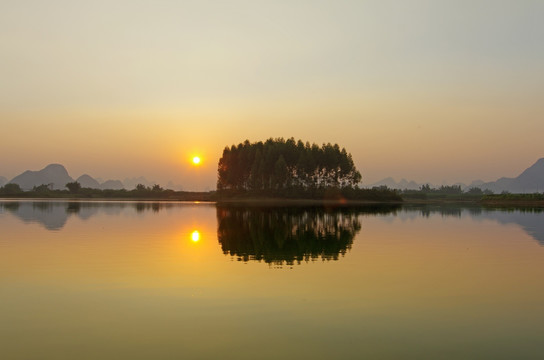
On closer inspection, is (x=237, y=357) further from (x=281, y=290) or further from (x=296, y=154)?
(x=296, y=154)

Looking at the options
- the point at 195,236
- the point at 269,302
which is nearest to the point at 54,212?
the point at 195,236

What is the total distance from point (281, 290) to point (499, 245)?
22055 mm

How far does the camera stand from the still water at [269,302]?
36.2 feet

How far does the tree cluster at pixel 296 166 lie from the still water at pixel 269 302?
102960 mm

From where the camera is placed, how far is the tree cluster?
132 metres

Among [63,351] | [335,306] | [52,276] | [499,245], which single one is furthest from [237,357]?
[499,245]

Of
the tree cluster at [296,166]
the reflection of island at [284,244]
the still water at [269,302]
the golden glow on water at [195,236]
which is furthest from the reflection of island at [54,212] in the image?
the tree cluster at [296,166]

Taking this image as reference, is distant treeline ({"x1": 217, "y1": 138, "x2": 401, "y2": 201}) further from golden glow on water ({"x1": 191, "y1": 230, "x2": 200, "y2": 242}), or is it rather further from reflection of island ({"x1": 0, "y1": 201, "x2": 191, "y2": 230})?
golden glow on water ({"x1": 191, "y1": 230, "x2": 200, "y2": 242})

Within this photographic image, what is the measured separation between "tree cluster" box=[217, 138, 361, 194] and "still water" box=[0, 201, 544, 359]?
338 feet

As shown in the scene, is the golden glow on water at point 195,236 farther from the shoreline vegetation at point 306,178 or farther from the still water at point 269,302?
the shoreline vegetation at point 306,178

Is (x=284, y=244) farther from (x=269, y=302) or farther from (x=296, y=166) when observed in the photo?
(x=296, y=166)

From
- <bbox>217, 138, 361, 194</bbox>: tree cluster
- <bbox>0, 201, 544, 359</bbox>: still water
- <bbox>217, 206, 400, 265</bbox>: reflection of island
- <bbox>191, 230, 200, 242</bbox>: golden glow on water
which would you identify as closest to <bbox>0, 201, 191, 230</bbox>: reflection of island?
<bbox>191, 230, 200, 242</bbox>: golden glow on water

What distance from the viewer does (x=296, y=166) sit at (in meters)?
135

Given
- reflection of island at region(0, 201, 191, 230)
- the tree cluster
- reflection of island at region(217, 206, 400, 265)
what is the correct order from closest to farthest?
reflection of island at region(217, 206, 400, 265)
reflection of island at region(0, 201, 191, 230)
the tree cluster
